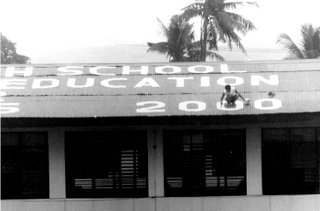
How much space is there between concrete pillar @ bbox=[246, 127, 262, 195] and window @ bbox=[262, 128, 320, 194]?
14 centimetres

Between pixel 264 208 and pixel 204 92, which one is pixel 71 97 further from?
pixel 264 208

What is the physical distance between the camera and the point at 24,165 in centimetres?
1145

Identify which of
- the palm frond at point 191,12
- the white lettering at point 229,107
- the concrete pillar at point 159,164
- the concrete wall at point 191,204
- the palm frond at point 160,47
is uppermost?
the palm frond at point 191,12

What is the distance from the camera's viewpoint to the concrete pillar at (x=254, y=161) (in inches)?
444

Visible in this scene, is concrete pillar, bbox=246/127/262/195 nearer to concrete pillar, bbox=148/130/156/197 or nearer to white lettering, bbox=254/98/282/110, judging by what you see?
white lettering, bbox=254/98/282/110

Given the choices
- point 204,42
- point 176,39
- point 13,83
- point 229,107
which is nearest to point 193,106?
point 229,107

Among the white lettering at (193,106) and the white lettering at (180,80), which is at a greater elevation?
the white lettering at (180,80)

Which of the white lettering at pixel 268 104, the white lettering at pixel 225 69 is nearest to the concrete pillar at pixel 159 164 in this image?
the white lettering at pixel 268 104

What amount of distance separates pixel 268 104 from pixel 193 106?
5.64 ft

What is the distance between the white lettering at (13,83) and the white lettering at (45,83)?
0.28 meters

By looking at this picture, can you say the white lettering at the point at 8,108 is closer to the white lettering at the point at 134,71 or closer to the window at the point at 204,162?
the white lettering at the point at 134,71

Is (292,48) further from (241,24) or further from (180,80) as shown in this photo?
(180,80)

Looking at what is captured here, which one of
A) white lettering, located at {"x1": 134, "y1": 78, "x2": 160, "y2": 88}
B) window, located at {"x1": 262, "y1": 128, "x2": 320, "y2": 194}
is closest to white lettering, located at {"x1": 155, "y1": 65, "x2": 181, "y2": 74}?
white lettering, located at {"x1": 134, "y1": 78, "x2": 160, "y2": 88}

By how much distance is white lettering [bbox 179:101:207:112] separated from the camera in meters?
10.8
